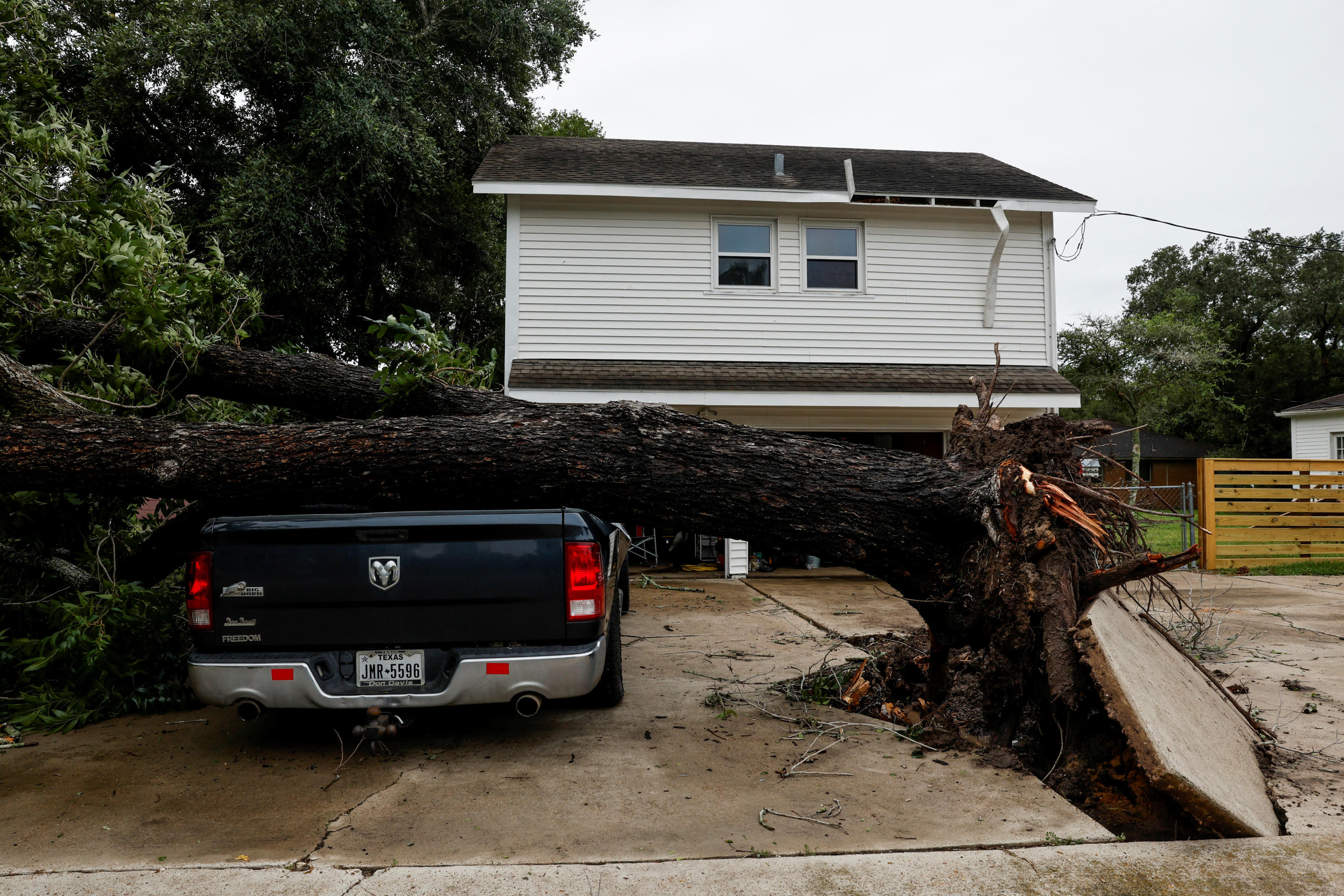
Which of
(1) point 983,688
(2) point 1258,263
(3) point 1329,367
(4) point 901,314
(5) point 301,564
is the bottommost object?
(1) point 983,688

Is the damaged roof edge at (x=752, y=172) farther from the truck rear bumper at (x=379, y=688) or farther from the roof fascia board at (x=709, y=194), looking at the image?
the truck rear bumper at (x=379, y=688)

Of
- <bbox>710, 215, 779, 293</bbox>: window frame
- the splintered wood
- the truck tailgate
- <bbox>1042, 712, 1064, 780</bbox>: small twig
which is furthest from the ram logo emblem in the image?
<bbox>710, 215, 779, 293</bbox>: window frame

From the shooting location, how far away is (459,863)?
2.90 meters

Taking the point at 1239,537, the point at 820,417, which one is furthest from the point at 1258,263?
the point at 820,417

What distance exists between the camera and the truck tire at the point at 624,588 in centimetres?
541

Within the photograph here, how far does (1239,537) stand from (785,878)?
11.7m

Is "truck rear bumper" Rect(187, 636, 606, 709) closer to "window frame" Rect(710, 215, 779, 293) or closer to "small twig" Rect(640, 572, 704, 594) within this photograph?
"small twig" Rect(640, 572, 704, 594)

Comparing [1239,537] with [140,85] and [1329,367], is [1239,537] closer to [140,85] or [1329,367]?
[140,85]

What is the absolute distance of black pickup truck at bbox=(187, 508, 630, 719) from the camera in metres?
3.68

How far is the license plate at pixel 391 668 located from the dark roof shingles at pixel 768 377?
6.13 m

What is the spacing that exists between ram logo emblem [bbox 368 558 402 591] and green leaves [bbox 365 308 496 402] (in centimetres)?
156

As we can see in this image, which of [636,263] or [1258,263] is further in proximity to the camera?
[1258,263]

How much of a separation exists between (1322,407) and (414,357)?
27.1 m

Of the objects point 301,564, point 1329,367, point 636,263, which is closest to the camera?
point 301,564
